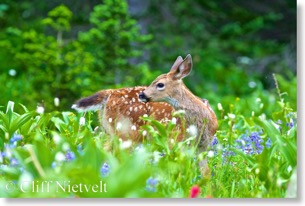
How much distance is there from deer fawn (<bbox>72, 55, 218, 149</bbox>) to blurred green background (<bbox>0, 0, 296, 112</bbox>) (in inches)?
111

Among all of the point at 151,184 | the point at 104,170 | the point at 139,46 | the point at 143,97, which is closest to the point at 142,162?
the point at 151,184

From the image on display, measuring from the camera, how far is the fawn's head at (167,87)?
7.10 m

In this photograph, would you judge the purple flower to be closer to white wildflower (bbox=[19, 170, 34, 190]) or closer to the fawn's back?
the fawn's back

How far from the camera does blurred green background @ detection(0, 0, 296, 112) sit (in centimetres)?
1101

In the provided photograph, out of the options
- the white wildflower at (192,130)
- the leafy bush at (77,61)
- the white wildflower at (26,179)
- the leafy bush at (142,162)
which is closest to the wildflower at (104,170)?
the leafy bush at (142,162)

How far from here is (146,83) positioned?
36.0 feet

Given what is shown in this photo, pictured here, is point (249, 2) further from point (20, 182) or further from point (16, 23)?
point (20, 182)

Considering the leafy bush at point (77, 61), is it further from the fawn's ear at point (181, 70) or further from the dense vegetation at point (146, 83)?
the fawn's ear at point (181, 70)

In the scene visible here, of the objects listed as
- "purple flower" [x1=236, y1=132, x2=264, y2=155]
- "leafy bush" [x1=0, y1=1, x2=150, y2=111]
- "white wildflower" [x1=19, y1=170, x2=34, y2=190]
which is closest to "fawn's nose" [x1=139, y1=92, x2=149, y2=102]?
"purple flower" [x1=236, y1=132, x2=264, y2=155]

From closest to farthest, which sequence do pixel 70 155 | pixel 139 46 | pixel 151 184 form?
pixel 151 184 < pixel 70 155 < pixel 139 46

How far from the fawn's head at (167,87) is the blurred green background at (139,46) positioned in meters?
3.07

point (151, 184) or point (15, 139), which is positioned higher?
point (15, 139)

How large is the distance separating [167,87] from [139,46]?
Result: 198 inches

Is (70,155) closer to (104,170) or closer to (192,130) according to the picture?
(104,170)
